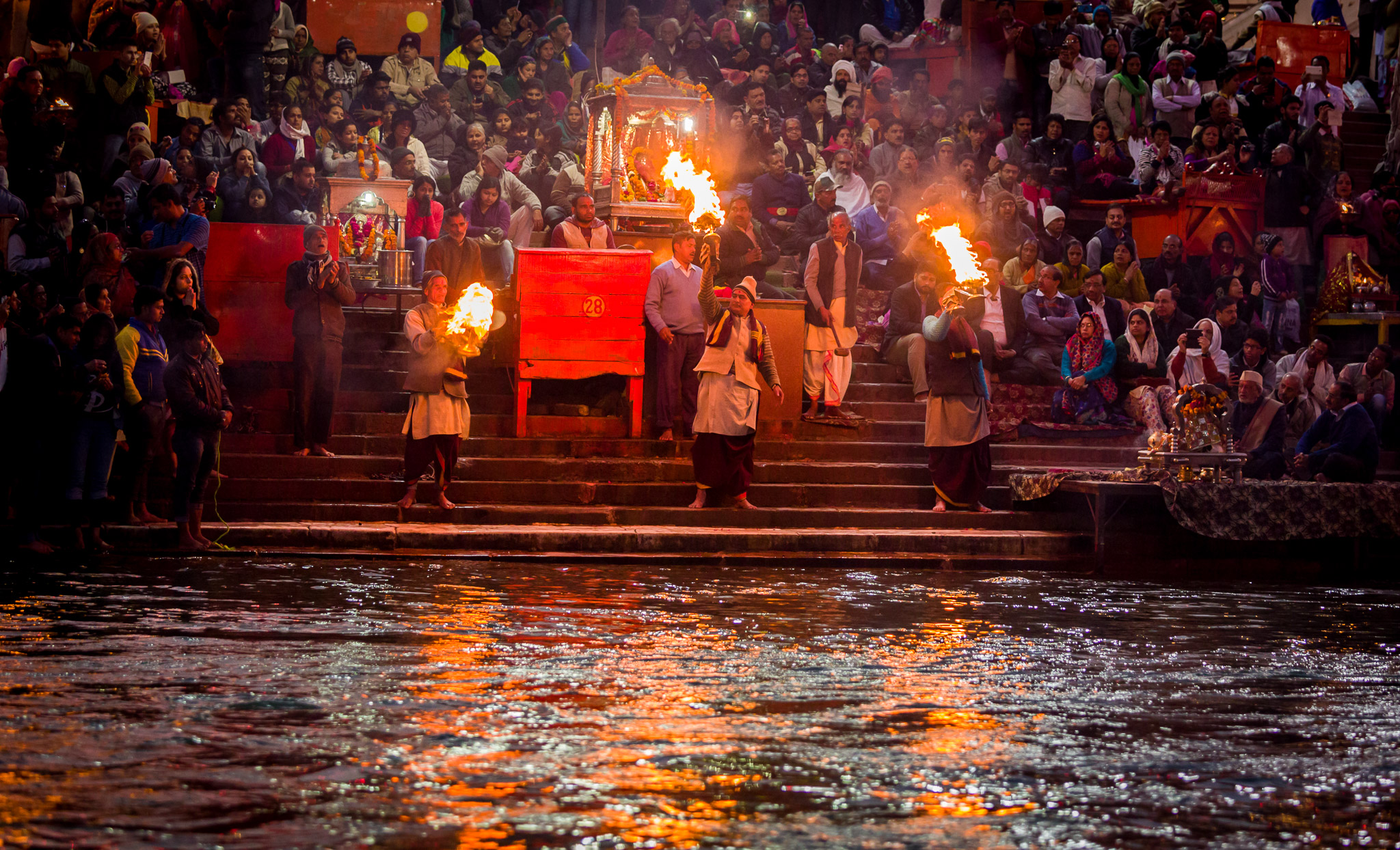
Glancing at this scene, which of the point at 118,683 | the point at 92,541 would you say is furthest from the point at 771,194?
the point at 118,683

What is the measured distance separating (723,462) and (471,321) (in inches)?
91.8

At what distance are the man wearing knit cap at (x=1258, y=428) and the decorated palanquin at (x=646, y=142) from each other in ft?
18.2

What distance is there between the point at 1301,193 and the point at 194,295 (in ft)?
44.1

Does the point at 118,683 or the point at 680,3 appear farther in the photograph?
the point at 680,3

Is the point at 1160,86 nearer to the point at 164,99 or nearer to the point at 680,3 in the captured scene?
the point at 680,3

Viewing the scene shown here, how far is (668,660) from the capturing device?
6535 mm

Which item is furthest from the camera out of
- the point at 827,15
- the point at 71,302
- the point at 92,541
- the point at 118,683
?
the point at 827,15

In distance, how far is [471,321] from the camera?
11.6 metres

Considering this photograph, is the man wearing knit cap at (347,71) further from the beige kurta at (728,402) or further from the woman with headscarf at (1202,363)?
the woman with headscarf at (1202,363)

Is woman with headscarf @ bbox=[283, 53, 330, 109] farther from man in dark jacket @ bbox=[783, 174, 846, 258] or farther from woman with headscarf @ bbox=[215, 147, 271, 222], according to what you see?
man in dark jacket @ bbox=[783, 174, 846, 258]

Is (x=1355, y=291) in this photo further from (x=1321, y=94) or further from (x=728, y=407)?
(x=728, y=407)

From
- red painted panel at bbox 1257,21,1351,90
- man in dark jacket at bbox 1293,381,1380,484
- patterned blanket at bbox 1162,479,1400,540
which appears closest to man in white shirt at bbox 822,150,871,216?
man in dark jacket at bbox 1293,381,1380,484

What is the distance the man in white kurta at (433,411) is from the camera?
11.5m

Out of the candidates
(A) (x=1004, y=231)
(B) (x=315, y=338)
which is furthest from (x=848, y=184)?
(B) (x=315, y=338)
